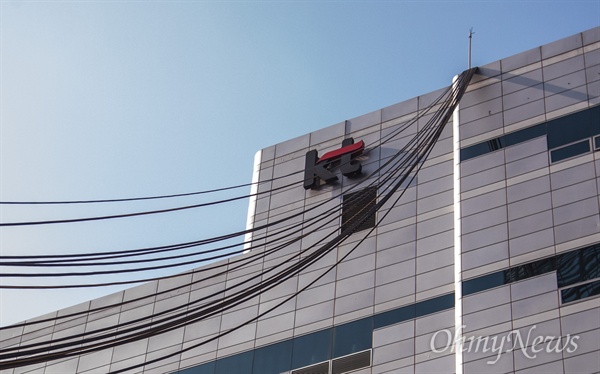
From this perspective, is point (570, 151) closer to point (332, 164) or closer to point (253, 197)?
point (332, 164)

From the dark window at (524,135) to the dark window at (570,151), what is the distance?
2.86 feet

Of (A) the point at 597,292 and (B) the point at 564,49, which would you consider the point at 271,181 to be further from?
(A) the point at 597,292

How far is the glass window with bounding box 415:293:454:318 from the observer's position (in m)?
29.2

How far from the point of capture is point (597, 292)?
86.5 ft

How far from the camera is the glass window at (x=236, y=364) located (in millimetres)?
33000

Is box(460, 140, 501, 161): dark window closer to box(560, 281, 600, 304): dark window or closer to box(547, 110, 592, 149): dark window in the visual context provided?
box(547, 110, 592, 149): dark window

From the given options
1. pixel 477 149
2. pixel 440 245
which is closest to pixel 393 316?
pixel 440 245

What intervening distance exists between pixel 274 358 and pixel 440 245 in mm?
6124

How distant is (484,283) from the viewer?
93.0 ft

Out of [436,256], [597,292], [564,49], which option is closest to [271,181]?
[436,256]

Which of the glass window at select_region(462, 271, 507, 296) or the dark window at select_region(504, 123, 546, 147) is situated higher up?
the dark window at select_region(504, 123, 546, 147)

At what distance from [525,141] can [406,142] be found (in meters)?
4.44

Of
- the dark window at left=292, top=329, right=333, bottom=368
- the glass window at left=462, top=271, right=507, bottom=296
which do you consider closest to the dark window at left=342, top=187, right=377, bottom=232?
the dark window at left=292, top=329, right=333, bottom=368

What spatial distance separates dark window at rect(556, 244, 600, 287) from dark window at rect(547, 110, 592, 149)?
140 inches
